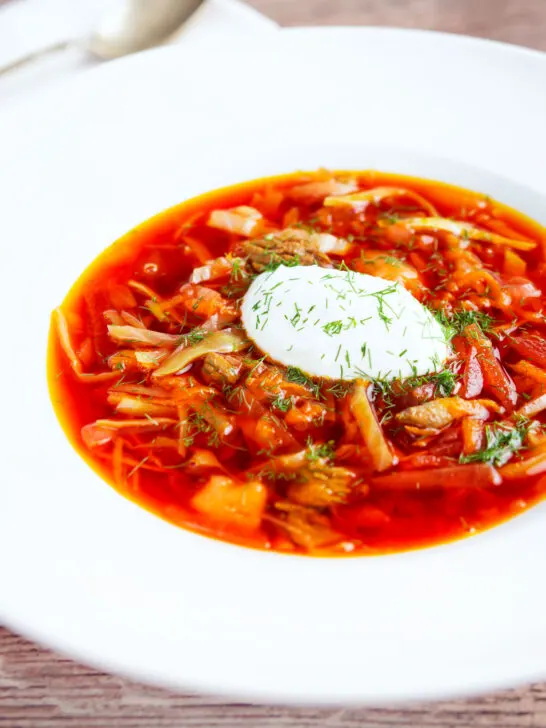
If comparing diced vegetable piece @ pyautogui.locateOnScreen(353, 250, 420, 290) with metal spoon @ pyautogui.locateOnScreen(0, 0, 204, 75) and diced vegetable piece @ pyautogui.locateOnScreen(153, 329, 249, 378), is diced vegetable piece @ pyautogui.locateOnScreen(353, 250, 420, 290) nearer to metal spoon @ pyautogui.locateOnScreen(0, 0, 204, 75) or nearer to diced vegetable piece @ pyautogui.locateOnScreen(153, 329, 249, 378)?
diced vegetable piece @ pyautogui.locateOnScreen(153, 329, 249, 378)

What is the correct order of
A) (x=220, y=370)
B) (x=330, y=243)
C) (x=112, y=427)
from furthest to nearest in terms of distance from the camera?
(x=330, y=243) → (x=220, y=370) → (x=112, y=427)

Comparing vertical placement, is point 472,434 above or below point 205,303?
below

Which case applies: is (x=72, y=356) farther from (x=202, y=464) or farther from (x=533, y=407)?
(x=533, y=407)

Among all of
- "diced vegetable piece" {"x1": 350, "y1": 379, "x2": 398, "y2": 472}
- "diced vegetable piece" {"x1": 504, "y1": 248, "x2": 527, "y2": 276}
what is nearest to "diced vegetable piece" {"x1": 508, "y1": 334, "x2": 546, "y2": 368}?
"diced vegetable piece" {"x1": 504, "y1": 248, "x2": 527, "y2": 276}

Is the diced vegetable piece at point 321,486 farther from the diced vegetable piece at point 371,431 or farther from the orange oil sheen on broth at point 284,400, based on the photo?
the diced vegetable piece at point 371,431

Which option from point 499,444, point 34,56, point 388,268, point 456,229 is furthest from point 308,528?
point 34,56

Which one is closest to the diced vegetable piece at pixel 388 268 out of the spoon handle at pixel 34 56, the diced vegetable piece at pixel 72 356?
the diced vegetable piece at pixel 72 356

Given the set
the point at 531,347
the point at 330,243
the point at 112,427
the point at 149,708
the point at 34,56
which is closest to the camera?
the point at 149,708
